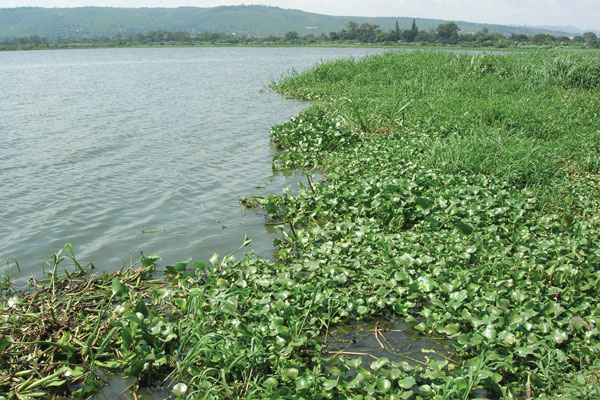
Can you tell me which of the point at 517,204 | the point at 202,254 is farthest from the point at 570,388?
the point at 202,254

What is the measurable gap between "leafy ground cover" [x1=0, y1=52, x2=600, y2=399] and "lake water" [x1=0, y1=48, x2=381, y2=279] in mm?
819

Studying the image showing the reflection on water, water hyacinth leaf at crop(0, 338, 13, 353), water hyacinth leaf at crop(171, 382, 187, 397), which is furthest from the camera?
the reflection on water

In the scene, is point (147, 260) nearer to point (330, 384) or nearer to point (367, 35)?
point (330, 384)

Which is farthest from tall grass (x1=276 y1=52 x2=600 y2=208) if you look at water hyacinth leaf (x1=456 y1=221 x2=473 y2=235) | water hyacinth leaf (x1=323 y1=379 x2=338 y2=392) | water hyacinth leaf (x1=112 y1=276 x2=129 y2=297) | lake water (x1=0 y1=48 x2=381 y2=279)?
water hyacinth leaf (x1=112 y1=276 x2=129 y2=297)

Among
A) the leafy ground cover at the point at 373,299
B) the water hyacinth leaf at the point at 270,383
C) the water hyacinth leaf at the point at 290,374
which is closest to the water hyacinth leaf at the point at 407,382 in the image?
the leafy ground cover at the point at 373,299

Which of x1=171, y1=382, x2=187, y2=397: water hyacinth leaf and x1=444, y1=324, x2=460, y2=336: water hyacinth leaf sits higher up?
x1=444, y1=324, x2=460, y2=336: water hyacinth leaf

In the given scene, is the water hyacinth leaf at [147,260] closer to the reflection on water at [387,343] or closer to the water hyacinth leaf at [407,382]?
the reflection on water at [387,343]

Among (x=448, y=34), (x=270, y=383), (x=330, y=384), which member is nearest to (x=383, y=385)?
(x=330, y=384)

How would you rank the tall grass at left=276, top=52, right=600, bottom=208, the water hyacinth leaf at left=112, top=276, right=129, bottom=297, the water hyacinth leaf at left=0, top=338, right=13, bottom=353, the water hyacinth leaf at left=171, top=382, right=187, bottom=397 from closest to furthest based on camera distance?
the water hyacinth leaf at left=171, top=382, right=187, bottom=397, the water hyacinth leaf at left=0, top=338, right=13, bottom=353, the water hyacinth leaf at left=112, top=276, right=129, bottom=297, the tall grass at left=276, top=52, right=600, bottom=208

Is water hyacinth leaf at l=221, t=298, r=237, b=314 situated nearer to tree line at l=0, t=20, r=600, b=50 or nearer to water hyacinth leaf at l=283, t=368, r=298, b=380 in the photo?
water hyacinth leaf at l=283, t=368, r=298, b=380

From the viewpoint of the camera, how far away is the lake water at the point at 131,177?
20.3 feet

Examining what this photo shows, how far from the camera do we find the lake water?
6180 millimetres

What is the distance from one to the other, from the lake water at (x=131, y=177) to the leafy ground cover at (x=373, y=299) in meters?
0.82

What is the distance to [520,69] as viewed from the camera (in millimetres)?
15031
